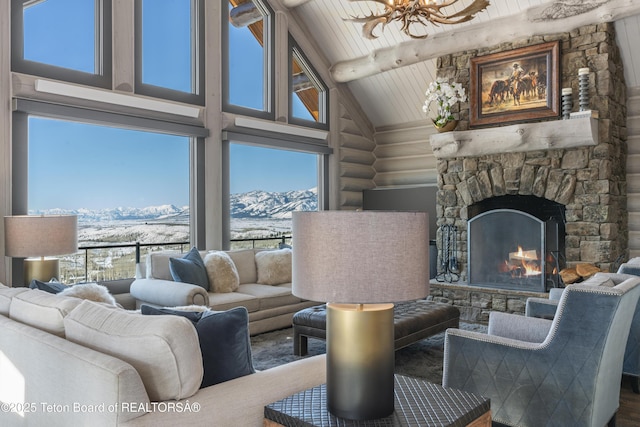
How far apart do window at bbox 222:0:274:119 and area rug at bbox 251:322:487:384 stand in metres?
2.85

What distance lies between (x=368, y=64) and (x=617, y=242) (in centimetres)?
374

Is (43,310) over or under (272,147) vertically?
under

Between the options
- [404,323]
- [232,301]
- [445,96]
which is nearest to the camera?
[404,323]

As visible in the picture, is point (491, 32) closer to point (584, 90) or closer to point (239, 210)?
point (584, 90)

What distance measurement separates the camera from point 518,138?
17.7ft

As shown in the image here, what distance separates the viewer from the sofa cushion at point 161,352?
157 cm

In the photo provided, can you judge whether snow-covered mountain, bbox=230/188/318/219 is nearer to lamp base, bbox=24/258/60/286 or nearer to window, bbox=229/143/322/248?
window, bbox=229/143/322/248

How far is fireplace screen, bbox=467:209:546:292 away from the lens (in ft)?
17.7

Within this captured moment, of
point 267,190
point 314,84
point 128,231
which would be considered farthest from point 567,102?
point 128,231

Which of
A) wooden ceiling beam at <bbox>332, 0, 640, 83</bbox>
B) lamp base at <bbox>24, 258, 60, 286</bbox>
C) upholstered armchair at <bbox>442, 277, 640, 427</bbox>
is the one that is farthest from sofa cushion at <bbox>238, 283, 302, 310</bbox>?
wooden ceiling beam at <bbox>332, 0, 640, 83</bbox>

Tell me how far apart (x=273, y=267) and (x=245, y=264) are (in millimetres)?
315

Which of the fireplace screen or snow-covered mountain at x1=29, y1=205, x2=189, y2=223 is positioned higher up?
snow-covered mountain at x1=29, y1=205, x2=189, y2=223

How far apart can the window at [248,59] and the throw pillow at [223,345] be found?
14.7ft

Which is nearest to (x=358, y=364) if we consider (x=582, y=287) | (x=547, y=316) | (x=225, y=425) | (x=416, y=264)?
(x=416, y=264)
